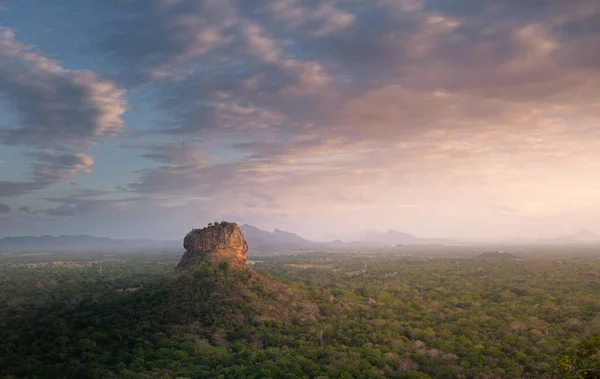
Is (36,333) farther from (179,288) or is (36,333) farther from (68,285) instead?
(68,285)

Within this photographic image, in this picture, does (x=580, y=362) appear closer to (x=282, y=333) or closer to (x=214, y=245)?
(x=282, y=333)

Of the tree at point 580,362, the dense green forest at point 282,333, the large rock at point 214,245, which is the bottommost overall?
the dense green forest at point 282,333

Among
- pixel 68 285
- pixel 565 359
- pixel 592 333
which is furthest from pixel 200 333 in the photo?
pixel 68 285

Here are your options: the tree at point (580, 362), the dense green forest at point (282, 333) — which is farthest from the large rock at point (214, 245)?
the tree at point (580, 362)

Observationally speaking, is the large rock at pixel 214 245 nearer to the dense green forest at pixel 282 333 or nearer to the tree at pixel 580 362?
the dense green forest at pixel 282 333

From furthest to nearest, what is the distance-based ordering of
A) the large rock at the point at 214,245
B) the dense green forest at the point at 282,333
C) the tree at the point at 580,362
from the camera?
the large rock at the point at 214,245
the dense green forest at the point at 282,333
the tree at the point at 580,362

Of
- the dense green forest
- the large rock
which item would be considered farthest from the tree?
the large rock
